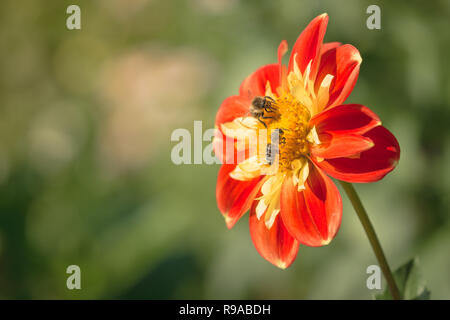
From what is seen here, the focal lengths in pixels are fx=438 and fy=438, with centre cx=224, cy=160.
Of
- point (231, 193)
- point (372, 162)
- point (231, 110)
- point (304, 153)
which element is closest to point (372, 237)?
point (372, 162)

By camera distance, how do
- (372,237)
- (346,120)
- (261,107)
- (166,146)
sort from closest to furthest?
1. (372,237)
2. (346,120)
3. (261,107)
4. (166,146)

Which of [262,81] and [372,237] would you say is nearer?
[372,237]

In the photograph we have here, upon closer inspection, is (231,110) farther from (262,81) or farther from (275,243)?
(275,243)

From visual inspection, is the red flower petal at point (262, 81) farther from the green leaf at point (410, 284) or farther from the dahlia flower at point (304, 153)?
the green leaf at point (410, 284)

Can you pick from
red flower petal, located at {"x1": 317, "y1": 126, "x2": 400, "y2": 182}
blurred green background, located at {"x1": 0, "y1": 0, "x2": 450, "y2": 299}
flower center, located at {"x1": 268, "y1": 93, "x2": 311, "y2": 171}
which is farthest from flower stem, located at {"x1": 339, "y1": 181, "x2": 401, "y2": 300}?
blurred green background, located at {"x1": 0, "y1": 0, "x2": 450, "y2": 299}

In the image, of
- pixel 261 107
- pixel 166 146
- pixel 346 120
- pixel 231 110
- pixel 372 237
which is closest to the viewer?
pixel 372 237

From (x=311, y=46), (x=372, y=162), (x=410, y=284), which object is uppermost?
(x=311, y=46)
